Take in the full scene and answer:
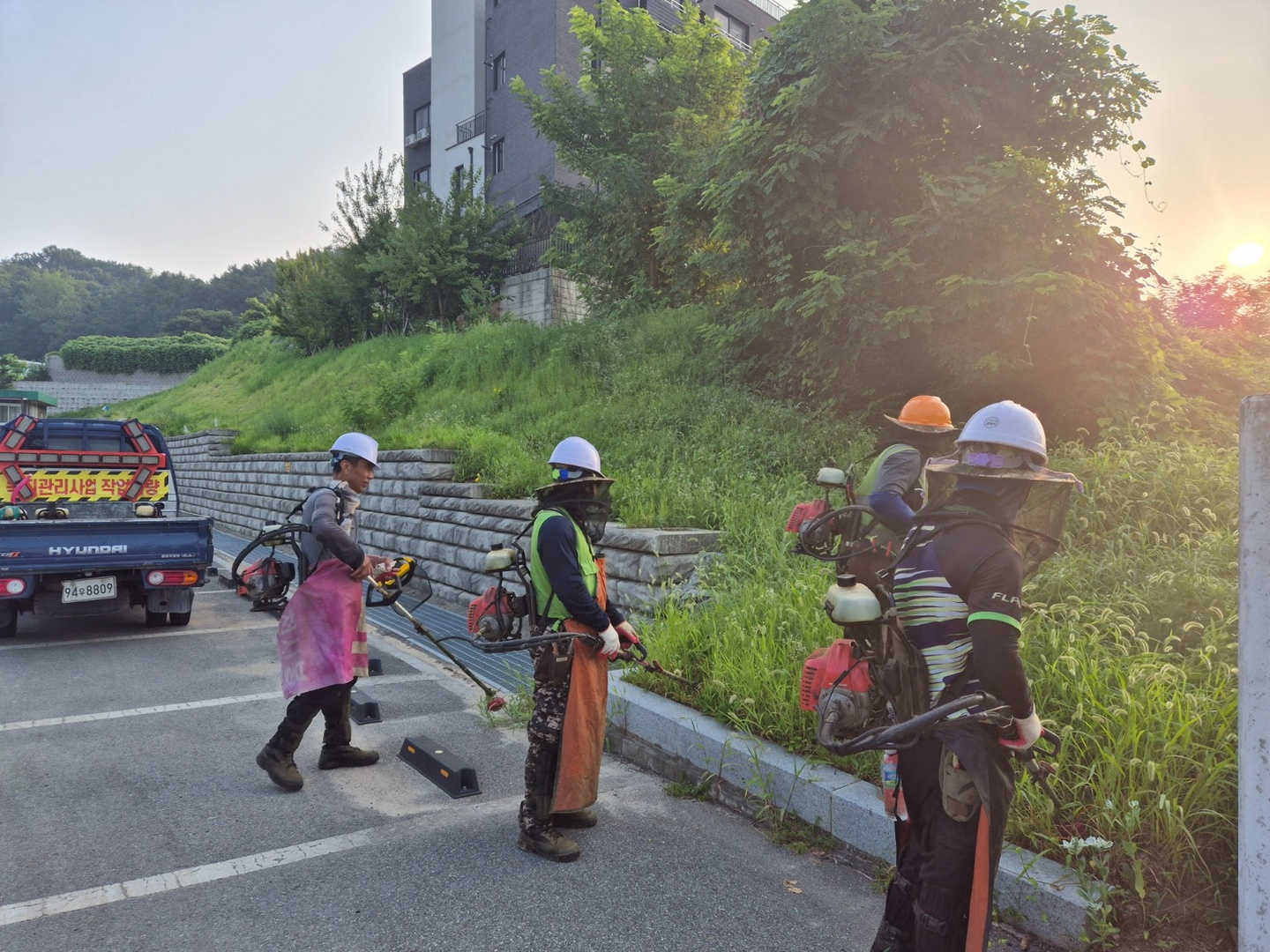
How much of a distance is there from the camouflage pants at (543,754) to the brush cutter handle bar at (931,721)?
5.36ft

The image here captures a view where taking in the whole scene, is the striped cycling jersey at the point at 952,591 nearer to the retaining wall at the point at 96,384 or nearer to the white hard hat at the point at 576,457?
the white hard hat at the point at 576,457

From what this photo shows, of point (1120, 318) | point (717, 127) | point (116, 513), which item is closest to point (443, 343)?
point (717, 127)

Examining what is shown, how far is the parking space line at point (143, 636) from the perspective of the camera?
299 inches

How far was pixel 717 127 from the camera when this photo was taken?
14414mm

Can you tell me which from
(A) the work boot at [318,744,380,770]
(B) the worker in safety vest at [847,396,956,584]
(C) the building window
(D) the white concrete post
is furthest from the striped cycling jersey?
(C) the building window

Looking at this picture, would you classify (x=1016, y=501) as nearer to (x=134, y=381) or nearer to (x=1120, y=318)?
(x=1120, y=318)

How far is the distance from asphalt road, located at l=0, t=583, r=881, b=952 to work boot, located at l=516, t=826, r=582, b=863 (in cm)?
5

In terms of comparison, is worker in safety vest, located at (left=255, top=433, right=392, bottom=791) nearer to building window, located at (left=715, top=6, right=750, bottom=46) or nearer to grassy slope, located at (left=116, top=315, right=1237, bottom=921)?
grassy slope, located at (left=116, top=315, right=1237, bottom=921)

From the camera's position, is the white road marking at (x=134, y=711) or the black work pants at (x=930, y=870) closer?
the black work pants at (x=930, y=870)

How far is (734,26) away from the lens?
28250mm

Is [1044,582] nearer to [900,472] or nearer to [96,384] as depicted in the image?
[900,472]

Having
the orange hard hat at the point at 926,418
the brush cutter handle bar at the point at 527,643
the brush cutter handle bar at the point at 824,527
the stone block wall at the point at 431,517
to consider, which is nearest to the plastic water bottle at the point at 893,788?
the brush cutter handle bar at the point at 824,527

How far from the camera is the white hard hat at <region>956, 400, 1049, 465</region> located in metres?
2.26

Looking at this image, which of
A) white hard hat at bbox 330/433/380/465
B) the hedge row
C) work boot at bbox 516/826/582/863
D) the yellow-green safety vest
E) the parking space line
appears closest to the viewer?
work boot at bbox 516/826/582/863
